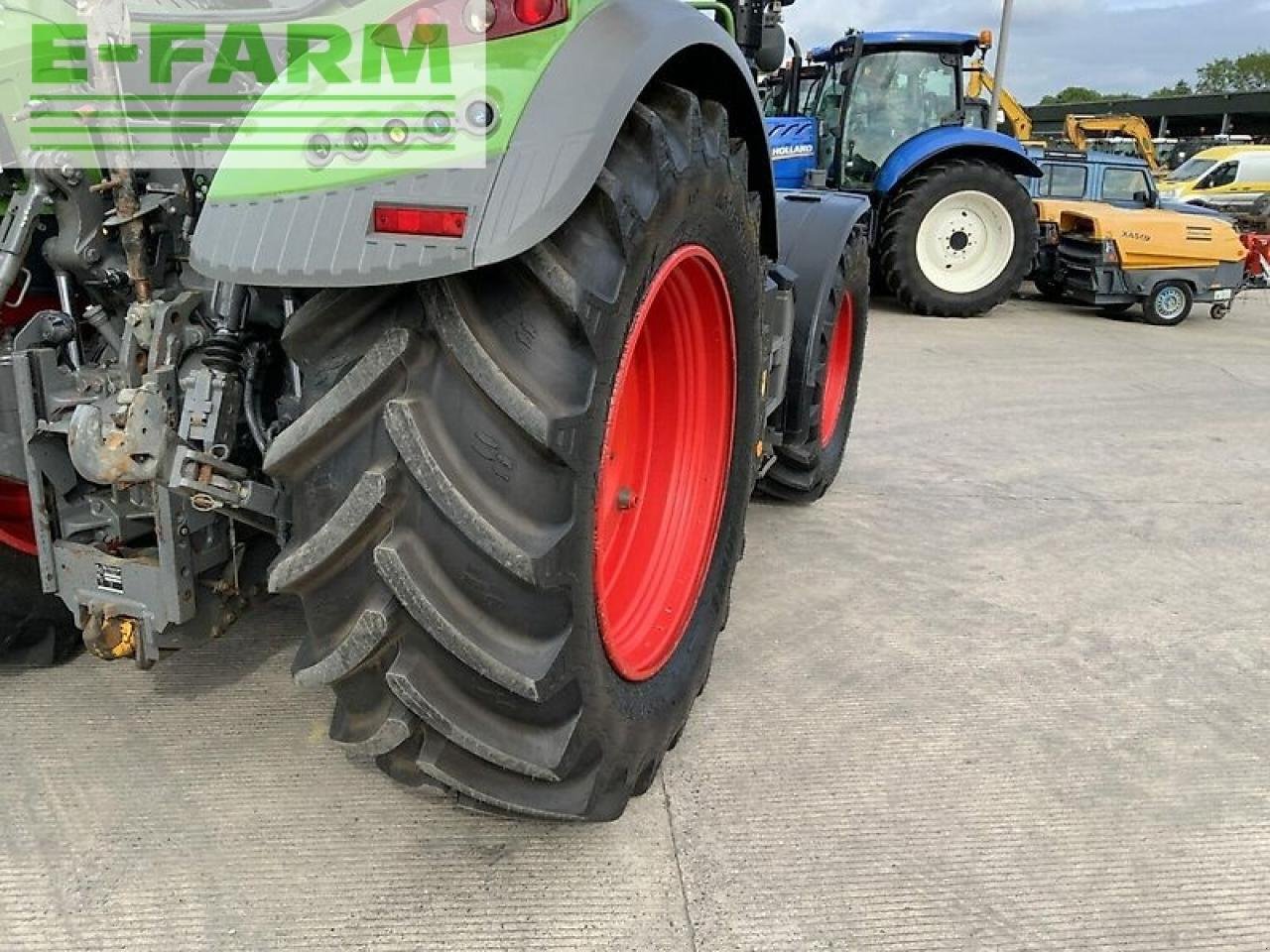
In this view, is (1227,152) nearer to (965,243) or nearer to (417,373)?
(965,243)

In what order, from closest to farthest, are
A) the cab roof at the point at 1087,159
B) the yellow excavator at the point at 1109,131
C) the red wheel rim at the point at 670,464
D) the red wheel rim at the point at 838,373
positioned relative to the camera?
1. the red wheel rim at the point at 670,464
2. the red wheel rim at the point at 838,373
3. the cab roof at the point at 1087,159
4. the yellow excavator at the point at 1109,131

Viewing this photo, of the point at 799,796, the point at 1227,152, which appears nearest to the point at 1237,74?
the point at 1227,152

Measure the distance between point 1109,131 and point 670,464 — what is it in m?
20.5

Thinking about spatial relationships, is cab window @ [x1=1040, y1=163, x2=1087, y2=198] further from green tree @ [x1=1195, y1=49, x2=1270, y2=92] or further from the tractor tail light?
green tree @ [x1=1195, y1=49, x2=1270, y2=92]

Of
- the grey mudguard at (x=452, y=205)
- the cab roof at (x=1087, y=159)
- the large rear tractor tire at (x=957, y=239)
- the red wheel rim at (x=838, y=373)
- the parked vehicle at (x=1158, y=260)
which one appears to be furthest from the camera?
the cab roof at (x=1087, y=159)

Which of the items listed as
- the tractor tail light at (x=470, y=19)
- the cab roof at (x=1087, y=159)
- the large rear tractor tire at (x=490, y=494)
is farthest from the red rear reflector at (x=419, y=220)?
the cab roof at (x=1087, y=159)

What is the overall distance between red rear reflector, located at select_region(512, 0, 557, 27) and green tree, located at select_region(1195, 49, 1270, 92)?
261ft

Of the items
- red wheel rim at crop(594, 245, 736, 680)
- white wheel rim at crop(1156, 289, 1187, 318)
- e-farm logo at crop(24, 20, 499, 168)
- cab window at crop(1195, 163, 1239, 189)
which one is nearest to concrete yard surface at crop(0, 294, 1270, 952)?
red wheel rim at crop(594, 245, 736, 680)

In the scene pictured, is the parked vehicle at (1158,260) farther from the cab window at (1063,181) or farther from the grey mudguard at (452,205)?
the grey mudguard at (452,205)

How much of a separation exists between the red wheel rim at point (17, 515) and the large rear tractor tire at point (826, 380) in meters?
2.25

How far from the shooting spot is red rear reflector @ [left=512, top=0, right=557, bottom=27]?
159 centimetres

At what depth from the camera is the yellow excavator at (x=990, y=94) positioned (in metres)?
10.5

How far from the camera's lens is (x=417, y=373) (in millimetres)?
1541

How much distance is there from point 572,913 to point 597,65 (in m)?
1.44
